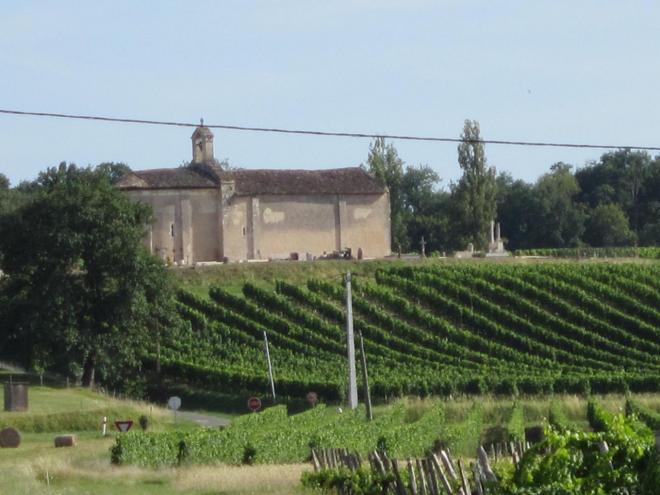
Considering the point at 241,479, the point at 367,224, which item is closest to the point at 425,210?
the point at 367,224

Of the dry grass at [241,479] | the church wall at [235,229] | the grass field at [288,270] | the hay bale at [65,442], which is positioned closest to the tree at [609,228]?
the grass field at [288,270]

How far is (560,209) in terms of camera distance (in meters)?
102

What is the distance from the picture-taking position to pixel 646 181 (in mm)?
106500

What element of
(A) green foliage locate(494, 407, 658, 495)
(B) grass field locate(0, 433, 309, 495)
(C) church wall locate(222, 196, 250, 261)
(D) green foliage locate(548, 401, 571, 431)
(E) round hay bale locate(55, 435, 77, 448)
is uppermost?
(C) church wall locate(222, 196, 250, 261)

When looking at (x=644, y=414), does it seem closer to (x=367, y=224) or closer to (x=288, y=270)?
(x=288, y=270)

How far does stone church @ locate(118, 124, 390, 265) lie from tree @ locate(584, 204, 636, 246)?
1100 inches

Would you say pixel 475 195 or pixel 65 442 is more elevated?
pixel 475 195

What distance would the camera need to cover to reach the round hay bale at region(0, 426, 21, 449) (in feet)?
117

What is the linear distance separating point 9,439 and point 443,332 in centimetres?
2706

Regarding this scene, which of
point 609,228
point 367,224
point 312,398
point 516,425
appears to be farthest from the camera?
point 609,228

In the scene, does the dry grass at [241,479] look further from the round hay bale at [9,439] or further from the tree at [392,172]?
the tree at [392,172]

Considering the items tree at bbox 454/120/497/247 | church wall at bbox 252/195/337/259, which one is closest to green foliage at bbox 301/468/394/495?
church wall at bbox 252/195/337/259

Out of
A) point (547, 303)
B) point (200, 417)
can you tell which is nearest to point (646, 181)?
point (547, 303)

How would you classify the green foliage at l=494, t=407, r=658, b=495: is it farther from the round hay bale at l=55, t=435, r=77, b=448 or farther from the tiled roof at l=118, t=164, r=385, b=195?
the tiled roof at l=118, t=164, r=385, b=195
